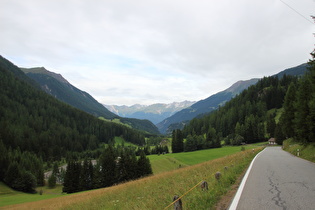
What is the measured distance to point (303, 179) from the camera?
11.3m

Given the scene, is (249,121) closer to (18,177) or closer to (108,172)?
(108,172)

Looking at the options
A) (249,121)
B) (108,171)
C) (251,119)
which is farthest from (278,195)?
(251,119)

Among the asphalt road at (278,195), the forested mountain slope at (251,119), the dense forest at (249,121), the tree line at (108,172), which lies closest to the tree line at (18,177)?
the tree line at (108,172)

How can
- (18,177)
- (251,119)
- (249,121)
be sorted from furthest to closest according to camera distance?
Result: (251,119)
(249,121)
(18,177)

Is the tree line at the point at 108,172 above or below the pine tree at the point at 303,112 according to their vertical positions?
below

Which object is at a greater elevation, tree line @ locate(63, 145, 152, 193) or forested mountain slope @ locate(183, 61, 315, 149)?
forested mountain slope @ locate(183, 61, 315, 149)

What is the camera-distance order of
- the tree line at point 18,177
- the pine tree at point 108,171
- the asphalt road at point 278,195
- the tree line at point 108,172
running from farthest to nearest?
1. the tree line at point 18,177
2. the pine tree at point 108,171
3. the tree line at point 108,172
4. the asphalt road at point 278,195

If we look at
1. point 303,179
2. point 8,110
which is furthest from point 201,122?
point 8,110

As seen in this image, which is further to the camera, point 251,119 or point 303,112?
point 251,119

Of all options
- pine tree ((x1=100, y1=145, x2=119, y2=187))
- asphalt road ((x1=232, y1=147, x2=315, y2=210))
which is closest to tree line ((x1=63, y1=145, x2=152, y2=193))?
pine tree ((x1=100, y1=145, x2=119, y2=187))

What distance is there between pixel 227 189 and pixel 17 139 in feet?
544

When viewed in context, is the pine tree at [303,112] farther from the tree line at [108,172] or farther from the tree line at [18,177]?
the tree line at [18,177]

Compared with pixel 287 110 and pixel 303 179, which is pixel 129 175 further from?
pixel 303 179

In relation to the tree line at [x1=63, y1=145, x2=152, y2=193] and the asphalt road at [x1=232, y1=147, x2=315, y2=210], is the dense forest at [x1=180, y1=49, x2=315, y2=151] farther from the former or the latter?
the asphalt road at [x1=232, y1=147, x2=315, y2=210]
